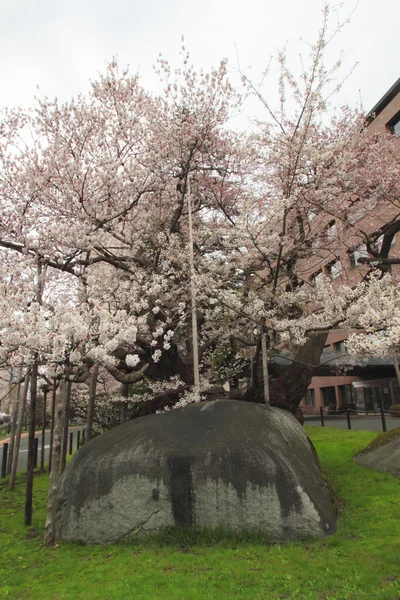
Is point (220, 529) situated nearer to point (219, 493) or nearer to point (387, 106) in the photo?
point (219, 493)

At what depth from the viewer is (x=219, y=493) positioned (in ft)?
20.6

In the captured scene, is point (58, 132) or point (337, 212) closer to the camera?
point (58, 132)

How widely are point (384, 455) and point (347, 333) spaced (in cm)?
2165

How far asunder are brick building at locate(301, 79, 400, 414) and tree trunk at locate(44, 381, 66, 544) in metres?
8.73

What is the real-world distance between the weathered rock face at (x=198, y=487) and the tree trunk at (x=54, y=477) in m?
0.15

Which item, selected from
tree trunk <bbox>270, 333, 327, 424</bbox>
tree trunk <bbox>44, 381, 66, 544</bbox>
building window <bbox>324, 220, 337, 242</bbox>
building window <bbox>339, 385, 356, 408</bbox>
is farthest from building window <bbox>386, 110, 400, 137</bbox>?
tree trunk <bbox>44, 381, 66, 544</bbox>

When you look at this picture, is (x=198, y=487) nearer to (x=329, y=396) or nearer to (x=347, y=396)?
(x=347, y=396)

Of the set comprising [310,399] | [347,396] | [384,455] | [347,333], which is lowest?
[384,455]

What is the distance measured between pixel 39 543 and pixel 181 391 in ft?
16.8

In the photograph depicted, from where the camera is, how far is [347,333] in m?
30.3

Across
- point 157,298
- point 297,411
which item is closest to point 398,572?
point 297,411

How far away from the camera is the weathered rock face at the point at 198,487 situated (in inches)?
244

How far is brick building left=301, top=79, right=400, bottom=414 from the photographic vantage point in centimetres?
1491

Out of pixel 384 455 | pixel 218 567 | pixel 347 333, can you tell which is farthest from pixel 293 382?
pixel 347 333
